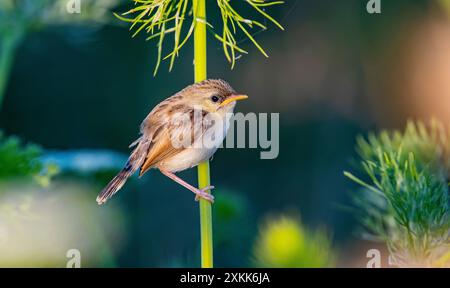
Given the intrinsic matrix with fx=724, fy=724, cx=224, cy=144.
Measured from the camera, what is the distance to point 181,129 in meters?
1.35

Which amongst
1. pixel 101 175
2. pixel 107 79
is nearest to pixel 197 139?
pixel 101 175

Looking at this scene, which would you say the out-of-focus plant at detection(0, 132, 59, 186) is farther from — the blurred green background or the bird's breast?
the blurred green background

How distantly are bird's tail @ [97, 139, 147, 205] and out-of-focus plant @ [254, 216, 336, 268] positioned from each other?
0.36 metres

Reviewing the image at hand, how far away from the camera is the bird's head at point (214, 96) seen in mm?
1294

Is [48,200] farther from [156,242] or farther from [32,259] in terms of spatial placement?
[156,242]

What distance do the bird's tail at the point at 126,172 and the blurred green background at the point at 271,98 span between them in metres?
0.62

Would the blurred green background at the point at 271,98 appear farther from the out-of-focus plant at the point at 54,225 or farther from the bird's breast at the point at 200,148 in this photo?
the bird's breast at the point at 200,148

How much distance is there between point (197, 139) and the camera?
52.8 inches

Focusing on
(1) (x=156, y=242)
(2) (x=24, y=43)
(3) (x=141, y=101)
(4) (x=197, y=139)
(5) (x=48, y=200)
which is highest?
(2) (x=24, y=43)

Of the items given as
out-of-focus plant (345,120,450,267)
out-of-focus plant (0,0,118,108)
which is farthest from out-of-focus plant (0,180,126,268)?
out-of-focus plant (345,120,450,267)

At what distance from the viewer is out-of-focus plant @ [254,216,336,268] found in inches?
39.6

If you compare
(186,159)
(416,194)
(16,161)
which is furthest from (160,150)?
(416,194)

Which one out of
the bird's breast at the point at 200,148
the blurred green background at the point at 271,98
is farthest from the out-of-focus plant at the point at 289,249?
the blurred green background at the point at 271,98

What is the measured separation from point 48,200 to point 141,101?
852 millimetres
